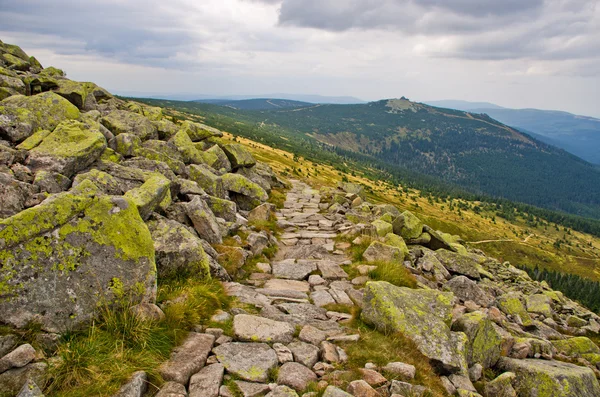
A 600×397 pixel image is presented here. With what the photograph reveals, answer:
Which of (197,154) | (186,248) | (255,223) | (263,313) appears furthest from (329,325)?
(197,154)

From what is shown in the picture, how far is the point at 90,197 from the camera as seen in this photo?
811 cm

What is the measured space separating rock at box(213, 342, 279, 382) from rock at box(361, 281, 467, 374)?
11.3 feet

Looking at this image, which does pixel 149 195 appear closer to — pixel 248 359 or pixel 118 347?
pixel 118 347

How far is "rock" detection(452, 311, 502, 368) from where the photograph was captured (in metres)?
10.5

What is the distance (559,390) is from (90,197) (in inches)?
529

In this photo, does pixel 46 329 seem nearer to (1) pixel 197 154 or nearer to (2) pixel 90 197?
(2) pixel 90 197

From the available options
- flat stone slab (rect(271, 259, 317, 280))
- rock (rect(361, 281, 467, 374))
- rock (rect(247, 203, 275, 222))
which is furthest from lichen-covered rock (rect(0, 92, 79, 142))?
rock (rect(361, 281, 467, 374))

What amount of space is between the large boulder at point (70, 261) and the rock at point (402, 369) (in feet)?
18.6

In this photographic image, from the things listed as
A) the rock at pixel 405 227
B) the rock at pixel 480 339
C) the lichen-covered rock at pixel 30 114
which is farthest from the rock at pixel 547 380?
the lichen-covered rock at pixel 30 114

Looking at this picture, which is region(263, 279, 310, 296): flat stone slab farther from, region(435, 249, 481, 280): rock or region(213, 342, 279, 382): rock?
region(435, 249, 481, 280): rock

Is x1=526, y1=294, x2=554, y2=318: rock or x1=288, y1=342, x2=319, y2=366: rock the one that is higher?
x1=288, y1=342, x2=319, y2=366: rock

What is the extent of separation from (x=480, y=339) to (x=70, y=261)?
1124 cm

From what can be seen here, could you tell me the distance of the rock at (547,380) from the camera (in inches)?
392

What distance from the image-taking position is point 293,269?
47.1ft
